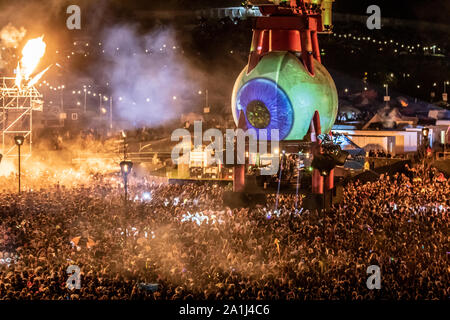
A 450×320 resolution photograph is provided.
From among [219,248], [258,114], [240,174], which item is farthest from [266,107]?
[219,248]

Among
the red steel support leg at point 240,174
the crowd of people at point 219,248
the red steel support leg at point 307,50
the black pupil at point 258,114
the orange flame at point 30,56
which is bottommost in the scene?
the crowd of people at point 219,248

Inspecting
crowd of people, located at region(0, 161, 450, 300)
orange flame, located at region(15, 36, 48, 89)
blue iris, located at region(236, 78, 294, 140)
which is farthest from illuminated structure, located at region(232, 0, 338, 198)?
orange flame, located at region(15, 36, 48, 89)

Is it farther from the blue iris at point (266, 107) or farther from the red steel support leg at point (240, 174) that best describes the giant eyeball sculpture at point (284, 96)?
the red steel support leg at point (240, 174)

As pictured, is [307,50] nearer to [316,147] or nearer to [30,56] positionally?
[316,147]

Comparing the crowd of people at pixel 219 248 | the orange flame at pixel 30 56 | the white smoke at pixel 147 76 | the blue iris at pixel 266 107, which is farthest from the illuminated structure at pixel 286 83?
the white smoke at pixel 147 76

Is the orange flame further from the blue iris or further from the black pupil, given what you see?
the black pupil
